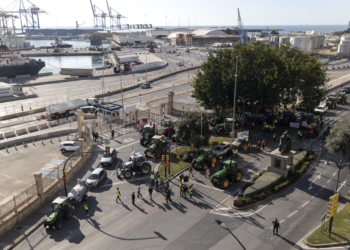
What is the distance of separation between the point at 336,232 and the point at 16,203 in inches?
880

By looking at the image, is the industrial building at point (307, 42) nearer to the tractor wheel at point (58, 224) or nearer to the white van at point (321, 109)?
the white van at point (321, 109)

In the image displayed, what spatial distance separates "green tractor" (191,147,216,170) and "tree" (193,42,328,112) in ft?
45.4

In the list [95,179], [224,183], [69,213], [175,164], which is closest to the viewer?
[69,213]

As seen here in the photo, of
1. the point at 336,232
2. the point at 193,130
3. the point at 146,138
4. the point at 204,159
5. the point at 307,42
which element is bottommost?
the point at 336,232

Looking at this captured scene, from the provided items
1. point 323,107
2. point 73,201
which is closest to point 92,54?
point 323,107

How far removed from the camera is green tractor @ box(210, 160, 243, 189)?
27.4m

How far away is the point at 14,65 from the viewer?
9700 cm

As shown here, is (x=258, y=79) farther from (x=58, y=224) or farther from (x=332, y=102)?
(x=58, y=224)

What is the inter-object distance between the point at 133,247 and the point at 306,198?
1445 centimetres

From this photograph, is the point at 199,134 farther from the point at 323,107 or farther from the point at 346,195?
the point at 323,107

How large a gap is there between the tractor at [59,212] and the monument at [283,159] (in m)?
17.7

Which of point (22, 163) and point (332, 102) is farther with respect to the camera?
point (332, 102)

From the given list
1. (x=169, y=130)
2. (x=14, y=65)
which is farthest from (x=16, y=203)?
(x=14, y=65)

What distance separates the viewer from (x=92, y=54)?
7042 inches
